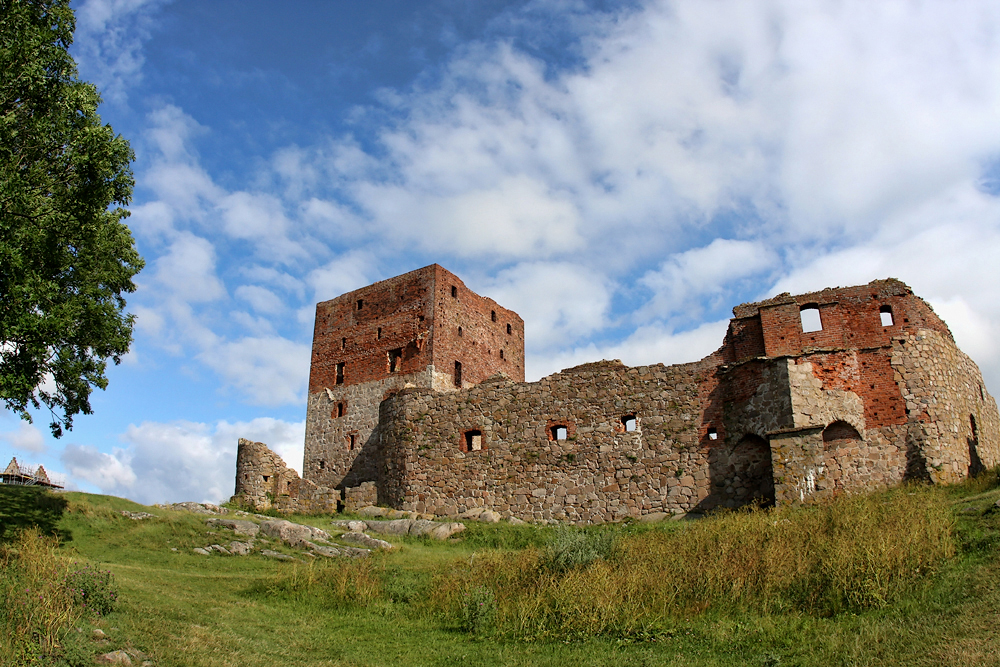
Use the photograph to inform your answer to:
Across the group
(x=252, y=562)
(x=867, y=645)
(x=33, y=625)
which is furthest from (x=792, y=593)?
(x=252, y=562)

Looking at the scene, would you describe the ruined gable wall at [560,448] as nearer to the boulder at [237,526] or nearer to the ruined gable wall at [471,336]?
the boulder at [237,526]

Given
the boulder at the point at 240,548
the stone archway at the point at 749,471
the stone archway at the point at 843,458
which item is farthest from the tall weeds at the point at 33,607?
the stone archway at the point at 843,458

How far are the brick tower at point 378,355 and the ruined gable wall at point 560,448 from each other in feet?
20.7

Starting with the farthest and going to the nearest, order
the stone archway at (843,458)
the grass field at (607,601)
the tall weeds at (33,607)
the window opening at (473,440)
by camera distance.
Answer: the window opening at (473,440), the stone archway at (843,458), the grass field at (607,601), the tall weeds at (33,607)

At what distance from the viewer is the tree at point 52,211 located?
40.1ft

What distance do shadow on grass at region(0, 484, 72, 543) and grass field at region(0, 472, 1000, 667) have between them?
0.27 meters

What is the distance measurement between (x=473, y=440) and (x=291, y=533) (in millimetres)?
7929

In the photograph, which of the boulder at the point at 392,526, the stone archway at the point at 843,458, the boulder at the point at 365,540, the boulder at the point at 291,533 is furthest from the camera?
the boulder at the point at 392,526

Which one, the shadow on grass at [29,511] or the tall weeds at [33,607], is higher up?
the shadow on grass at [29,511]

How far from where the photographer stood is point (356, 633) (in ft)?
33.9

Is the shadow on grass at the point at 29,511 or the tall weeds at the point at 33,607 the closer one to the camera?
the tall weeds at the point at 33,607

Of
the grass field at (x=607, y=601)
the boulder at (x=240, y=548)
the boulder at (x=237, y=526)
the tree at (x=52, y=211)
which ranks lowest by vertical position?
the grass field at (x=607, y=601)

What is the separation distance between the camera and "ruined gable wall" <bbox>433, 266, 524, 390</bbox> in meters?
32.0

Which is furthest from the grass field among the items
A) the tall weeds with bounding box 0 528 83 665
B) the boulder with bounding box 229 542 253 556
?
the boulder with bounding box 229 542 253 556
